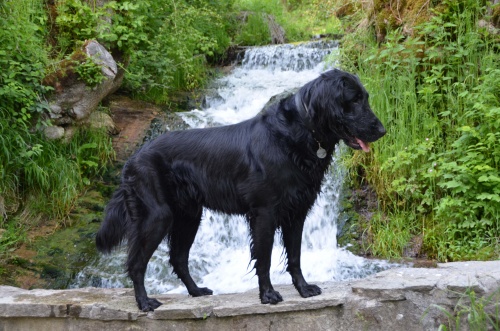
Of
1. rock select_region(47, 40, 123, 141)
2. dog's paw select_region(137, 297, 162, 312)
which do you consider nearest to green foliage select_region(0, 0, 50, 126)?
rock select_region(47, 40, 123, 141)

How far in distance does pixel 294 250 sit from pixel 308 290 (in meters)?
0.26

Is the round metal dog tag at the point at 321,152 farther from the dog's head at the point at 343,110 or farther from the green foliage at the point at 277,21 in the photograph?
the green foliage at the point at 277,21

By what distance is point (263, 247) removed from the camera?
3.57 m

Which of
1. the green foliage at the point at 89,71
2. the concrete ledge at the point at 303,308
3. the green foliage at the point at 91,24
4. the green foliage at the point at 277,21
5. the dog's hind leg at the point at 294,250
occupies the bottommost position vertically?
the concrete ledge at the point at 303,308

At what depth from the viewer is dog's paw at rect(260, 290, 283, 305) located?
3590mm

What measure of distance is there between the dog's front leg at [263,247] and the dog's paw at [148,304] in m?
0.69

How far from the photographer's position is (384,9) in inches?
291

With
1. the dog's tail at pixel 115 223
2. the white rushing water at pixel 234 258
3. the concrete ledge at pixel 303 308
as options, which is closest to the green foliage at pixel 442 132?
the white rushing water at pixel 234 258

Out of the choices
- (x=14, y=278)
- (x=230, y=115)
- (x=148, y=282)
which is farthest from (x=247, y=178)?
(x=230, y=115)

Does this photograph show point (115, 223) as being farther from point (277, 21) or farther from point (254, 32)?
point (277, 21)

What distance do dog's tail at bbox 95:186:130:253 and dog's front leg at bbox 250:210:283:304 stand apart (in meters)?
0.93

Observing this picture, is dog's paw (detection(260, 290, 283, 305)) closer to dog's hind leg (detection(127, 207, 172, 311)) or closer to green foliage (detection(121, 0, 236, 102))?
dog's hind leg (detection(127, 207, 172, 311))

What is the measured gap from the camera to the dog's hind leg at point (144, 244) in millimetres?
3791

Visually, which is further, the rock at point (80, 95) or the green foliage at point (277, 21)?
the green foliage at point (277, 21)
